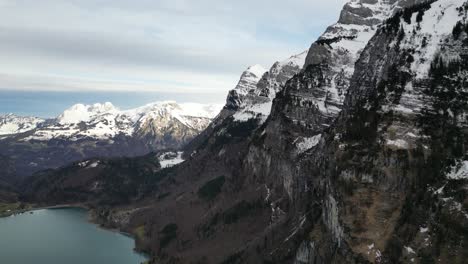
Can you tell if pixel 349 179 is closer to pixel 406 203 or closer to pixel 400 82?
pixel 406 203

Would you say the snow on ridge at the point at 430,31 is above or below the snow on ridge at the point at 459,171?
above

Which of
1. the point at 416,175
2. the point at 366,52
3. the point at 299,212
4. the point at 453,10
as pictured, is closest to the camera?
the point at 416,175

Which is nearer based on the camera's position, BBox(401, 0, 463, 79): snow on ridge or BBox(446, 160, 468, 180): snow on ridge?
BBox(446, 160, 468, 180): snow on ridge

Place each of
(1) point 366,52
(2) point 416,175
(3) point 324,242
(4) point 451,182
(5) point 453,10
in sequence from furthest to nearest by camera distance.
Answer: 1. (1) point 366,52
2. (5) point 453,10
3. (3) point 324,242
4. (2) point 416,175
5. (4) point 451,182

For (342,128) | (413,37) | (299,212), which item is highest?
(413,37)

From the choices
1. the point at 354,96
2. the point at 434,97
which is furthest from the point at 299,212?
the point at 434,97

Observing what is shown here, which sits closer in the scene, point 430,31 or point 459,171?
point 459,171

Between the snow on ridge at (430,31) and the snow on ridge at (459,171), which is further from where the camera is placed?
the snow on ridge at (430,31)

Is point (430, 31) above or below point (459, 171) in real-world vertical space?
above

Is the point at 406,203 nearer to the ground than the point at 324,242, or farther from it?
farther from it

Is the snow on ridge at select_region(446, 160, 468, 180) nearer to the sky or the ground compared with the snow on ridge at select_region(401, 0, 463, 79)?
nearer to the ground

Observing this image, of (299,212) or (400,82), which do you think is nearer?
(400,82)
